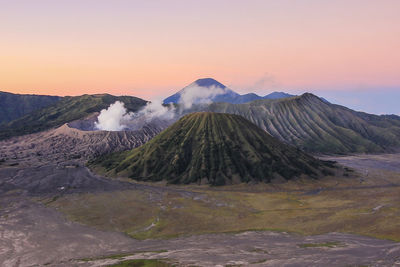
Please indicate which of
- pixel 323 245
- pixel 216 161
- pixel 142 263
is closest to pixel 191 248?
pixel 142 263

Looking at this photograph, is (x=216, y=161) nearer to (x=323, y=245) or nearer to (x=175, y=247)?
(x=175, y=247)

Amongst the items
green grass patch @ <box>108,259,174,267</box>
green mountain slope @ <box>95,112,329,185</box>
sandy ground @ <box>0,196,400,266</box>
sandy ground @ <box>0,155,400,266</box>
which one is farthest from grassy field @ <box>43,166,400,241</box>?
green grass patch @ <box>108,259,174,267</box>

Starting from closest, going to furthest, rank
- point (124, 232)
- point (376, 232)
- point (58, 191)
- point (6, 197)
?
point (376, 232) < point (124, 232) < point (6, 197) < point (58, 191)

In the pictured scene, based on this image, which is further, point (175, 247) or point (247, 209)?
point (247, 209)

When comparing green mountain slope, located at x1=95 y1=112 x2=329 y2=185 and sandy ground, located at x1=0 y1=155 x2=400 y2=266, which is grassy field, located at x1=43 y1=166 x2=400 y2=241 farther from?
green mountain slope, located at x1=95 y1=112 x2=329 y2=185

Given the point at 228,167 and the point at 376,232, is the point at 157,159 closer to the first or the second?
the point at 228,167

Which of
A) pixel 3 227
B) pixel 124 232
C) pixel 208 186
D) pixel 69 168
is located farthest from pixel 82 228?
pixel 69 168

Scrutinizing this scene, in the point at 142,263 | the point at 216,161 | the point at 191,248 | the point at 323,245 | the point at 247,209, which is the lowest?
the point at 247,209

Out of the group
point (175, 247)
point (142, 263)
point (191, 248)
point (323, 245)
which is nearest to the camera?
point (142, 263)
